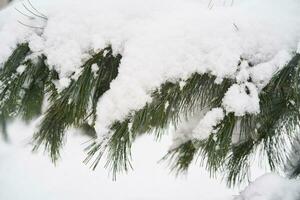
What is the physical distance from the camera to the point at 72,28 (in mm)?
789

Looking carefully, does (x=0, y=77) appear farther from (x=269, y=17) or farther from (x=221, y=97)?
(x=269, y=17)

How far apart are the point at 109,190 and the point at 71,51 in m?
2.72

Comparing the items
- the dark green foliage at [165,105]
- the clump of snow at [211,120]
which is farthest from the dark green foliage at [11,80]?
the clump of snow at [211,120]

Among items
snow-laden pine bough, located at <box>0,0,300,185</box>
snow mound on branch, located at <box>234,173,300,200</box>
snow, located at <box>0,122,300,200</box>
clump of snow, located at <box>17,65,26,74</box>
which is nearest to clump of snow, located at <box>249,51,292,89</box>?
snow-laden pine bough, located at <box>0,0,300,185</box>

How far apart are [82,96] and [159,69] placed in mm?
190

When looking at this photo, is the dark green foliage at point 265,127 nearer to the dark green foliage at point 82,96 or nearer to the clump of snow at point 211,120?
the clump of snow at point 211,120

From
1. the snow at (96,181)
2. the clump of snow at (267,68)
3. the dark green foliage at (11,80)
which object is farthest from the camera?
the snow at (96,181)

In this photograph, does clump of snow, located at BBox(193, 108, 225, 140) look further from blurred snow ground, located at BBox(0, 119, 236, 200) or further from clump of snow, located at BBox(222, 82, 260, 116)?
blurred snow ground, located at BBox(0, 119, 236, 200)

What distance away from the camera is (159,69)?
74 cm

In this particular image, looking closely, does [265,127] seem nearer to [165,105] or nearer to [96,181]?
[165,105]

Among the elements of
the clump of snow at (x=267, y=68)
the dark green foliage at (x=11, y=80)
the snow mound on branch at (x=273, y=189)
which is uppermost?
the dark green foliage at (x=11, y=80)

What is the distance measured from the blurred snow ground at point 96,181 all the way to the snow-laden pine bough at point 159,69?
7.90 ft

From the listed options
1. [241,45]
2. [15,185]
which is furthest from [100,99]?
[15,185]

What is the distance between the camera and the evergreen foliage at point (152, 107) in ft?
2.48
